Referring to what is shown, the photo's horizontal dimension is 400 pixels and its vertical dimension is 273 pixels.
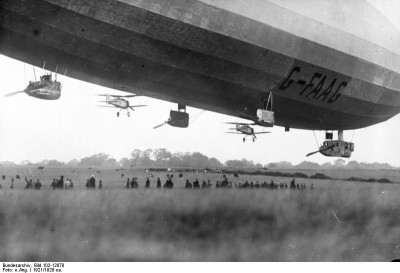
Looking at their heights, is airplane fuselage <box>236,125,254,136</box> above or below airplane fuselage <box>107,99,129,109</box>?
below

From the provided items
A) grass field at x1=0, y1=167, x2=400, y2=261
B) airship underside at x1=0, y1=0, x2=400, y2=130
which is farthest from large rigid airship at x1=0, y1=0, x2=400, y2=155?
grass field at x1=0, y1=167, x2=400, y2=261

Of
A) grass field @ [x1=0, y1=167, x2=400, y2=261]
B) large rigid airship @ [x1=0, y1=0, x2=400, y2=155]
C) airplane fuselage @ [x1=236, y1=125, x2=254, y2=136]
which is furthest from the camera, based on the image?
airplane fuselage @ [x1=236, y1=125, x2=254, y2=136]

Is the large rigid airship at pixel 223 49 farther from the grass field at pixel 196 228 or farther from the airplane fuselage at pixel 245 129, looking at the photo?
the grass field at pixel 196 228

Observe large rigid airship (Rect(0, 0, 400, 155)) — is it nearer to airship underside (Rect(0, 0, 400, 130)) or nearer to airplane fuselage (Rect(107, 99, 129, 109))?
airship underside (Rect(0, 0, 400, 130))

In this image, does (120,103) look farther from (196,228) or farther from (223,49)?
(196,228)

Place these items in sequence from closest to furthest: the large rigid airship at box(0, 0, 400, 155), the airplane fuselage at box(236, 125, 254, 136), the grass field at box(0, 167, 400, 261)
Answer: the grass field at box(0, 167, 400, 261), the large rigid airship at box(0, 0, 400, 155), the airplane fuselage at box(236, 125, 254, 136)

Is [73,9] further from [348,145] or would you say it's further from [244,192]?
[348,145]
